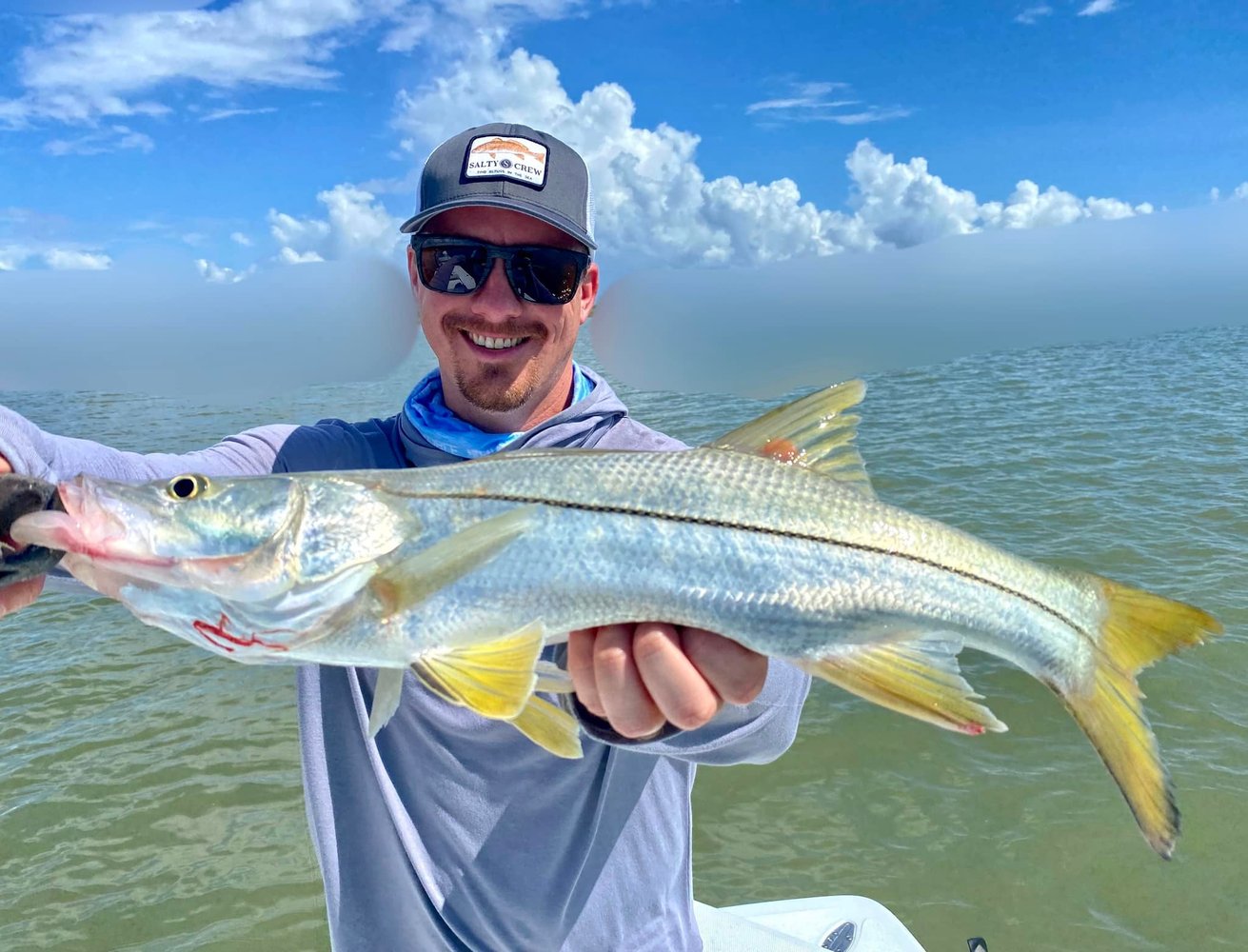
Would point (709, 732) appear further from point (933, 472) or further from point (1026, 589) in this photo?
point (933, 472)

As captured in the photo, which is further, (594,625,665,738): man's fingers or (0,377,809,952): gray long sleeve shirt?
(0,377,809,952): gray long sleeve shirt

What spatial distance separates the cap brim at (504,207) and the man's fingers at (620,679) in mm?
1588

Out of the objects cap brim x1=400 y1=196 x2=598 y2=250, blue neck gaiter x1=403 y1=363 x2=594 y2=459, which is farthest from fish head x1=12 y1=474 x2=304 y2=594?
cap brim x1=400 y1=196 x2=598 y2=250

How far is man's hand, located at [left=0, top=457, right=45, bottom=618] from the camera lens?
5.90ft

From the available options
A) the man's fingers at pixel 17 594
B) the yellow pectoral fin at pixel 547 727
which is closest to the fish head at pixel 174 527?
the man's fingers at pixel 17 594

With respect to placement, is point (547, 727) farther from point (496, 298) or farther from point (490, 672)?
point (496, 298)

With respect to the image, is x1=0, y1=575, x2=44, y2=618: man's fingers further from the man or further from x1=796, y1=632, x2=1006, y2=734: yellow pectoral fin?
x1=796, y1=632, x2=1006, y2=734: yellow pectoral fin

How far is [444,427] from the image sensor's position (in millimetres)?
2949

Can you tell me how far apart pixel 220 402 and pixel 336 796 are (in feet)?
86.1

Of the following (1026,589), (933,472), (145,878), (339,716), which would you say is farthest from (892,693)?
(933,472)

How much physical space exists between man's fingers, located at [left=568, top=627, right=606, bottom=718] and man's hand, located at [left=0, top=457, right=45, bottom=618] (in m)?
1.21

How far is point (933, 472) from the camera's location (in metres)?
12.7

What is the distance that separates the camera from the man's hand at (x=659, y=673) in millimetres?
1884

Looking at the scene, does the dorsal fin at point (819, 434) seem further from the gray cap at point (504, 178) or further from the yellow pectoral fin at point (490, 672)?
the gray cap at point (504, 178)
